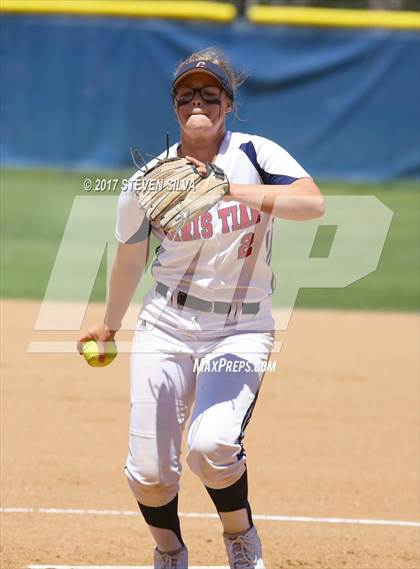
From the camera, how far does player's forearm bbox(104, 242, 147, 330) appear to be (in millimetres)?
4750

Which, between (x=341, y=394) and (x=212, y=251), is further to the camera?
(x=341, y=394)

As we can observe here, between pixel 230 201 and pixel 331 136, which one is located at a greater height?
pixel 230 201

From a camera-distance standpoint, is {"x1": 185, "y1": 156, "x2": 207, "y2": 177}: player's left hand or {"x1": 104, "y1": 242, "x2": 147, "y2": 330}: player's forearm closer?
{"x1": 185, "y1": 156, "x2": 207, "y2": 177}: player's left hand

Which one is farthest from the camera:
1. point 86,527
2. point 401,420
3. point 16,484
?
point 401,420

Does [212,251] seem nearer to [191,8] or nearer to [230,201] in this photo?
[230,201]

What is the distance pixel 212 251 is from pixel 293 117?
1409 centimetres

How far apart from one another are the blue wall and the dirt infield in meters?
8.61

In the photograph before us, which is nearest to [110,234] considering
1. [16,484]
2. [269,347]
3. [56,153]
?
[56,153]

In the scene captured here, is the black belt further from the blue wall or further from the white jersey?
the blue wall

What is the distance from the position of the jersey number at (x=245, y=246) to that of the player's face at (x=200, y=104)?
1.49 feet

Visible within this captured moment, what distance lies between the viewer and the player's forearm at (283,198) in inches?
167

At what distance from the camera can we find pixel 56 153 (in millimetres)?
18594

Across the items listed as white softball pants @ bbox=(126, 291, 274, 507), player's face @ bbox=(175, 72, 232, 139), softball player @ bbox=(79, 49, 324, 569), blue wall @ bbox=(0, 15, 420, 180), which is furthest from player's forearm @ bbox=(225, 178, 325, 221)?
blue wall @ bbox=(0, 15, 420, 180)

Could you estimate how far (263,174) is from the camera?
4.54 m
